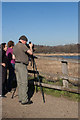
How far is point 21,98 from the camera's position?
4695mm

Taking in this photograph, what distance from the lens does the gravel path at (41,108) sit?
4.00 metres

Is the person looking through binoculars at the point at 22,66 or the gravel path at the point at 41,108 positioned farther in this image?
the person looking through binoculars at the point at 22,66

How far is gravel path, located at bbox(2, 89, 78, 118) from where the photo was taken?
157 inches

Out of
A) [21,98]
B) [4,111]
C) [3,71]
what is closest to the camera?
[4,111]

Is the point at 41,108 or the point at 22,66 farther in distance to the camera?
the point at 22,66

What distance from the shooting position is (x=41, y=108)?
442cm

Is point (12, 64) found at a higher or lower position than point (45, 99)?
higher

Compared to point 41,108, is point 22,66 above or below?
above

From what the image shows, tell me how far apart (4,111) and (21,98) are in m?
0.62

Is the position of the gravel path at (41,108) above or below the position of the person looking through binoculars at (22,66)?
below

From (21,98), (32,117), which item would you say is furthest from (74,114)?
(21,98)

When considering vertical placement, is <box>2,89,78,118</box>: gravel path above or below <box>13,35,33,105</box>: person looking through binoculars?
below

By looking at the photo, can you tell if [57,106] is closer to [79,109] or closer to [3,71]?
[79,109]

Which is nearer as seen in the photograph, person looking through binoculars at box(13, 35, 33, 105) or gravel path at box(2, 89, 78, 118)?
gravel path at box(2, 89, 78, 118)
